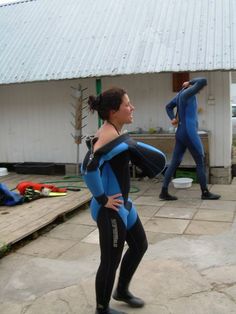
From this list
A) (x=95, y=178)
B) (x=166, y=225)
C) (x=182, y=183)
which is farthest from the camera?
(x=182, y=183)

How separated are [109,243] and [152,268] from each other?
1316mm

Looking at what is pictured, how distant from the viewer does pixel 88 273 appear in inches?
161

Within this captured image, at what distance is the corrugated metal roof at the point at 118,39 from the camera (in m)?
7.82

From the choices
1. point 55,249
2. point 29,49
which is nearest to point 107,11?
point 29,49

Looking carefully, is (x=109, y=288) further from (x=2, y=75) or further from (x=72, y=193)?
(x=2, y=75)

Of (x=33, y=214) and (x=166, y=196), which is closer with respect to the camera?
(x=33, y=214)

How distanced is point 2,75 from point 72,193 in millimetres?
3565

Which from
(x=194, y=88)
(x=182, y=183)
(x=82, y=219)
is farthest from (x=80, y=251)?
(x=182, y=183)

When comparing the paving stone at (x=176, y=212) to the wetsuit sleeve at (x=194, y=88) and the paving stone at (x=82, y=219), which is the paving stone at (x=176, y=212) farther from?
the wetsuit sleeve at (x=194, y=88)

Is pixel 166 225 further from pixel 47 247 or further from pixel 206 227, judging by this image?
pixel 47 247

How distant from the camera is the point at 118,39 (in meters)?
8.75

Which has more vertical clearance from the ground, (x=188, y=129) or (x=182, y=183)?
(x=188, y=129)

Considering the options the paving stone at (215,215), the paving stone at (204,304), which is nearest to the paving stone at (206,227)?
the paving stone at (215,215)

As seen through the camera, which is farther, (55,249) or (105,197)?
(55,249)
